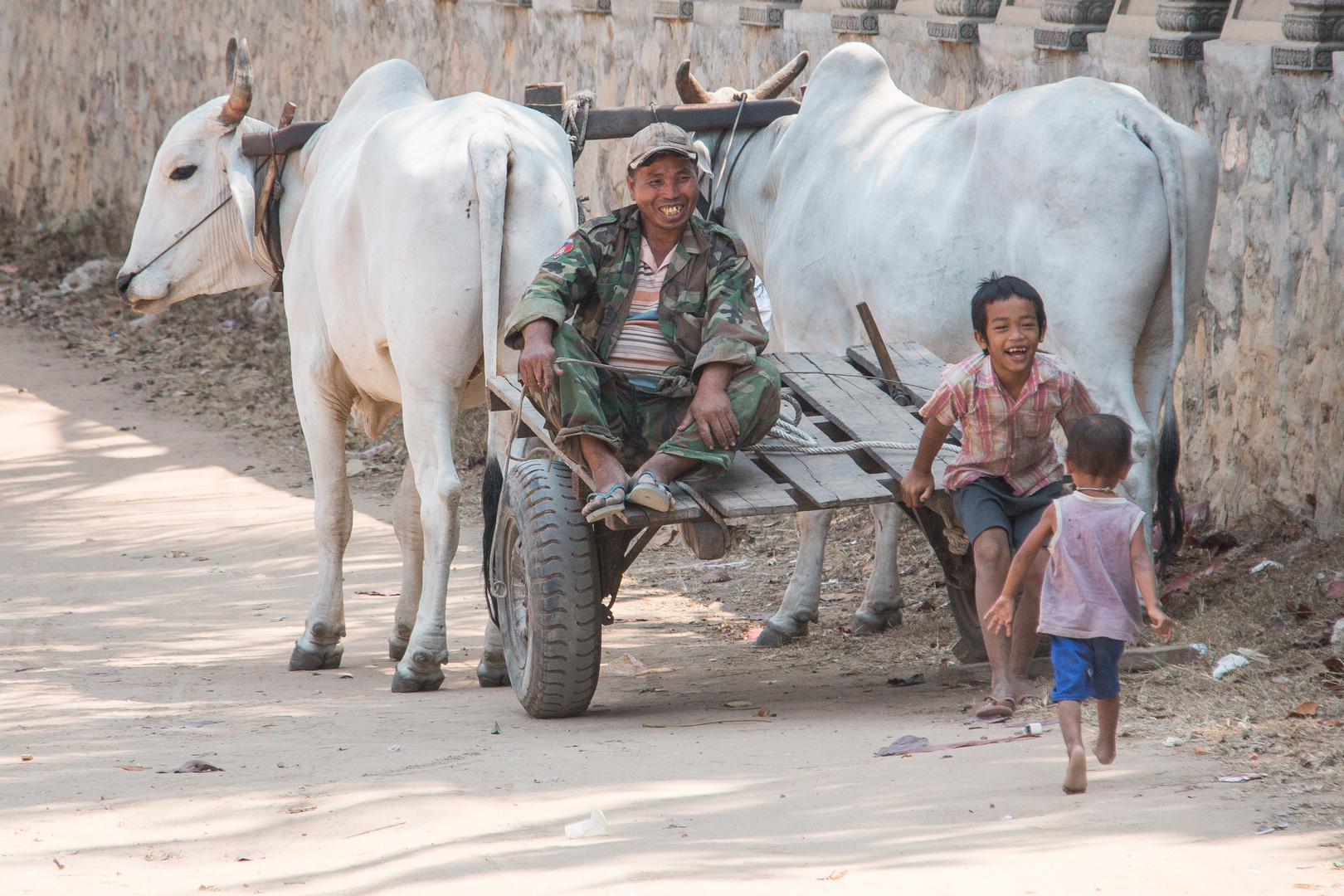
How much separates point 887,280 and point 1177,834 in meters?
2.62

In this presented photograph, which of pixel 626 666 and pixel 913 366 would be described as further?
pixel 626 666

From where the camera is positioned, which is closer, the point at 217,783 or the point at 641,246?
the point at 217,783

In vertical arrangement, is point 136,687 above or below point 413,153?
below

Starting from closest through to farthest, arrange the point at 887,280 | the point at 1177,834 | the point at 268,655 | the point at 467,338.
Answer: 1. the point at 1177,834
2. the point at 467,338
3. the point at 887,280
4. the point at 268,655

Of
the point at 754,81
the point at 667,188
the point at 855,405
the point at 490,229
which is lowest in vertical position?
the point at 855,405

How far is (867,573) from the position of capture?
21.2ft

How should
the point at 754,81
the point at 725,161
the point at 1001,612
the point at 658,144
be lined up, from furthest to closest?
the point at 754,81 < the point at 725,161 < the point at 658,144 < the point at 1001,612

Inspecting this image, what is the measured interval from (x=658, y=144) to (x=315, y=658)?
7.93 ft

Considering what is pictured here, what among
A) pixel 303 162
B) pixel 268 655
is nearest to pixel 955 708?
pixel 268 655

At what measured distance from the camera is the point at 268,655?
5473 mm

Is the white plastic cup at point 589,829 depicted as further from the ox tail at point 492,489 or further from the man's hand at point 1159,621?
the ox tail at point 492,489

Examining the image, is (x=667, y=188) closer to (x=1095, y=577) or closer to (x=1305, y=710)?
(x=1095, y=577)

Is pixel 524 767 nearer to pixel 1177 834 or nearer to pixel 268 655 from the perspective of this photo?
pixel 1177 834

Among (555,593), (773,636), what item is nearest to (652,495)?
(555,593)
